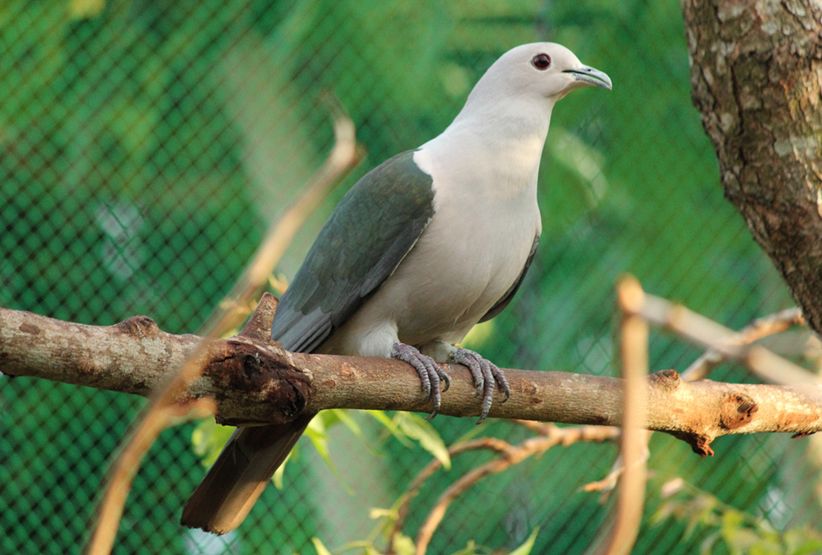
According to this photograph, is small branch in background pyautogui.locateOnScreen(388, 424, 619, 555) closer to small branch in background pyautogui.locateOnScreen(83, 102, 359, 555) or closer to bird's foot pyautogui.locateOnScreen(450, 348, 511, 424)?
bird's foot pyautogui.locateOnScreen(450, 348, 511, 424)

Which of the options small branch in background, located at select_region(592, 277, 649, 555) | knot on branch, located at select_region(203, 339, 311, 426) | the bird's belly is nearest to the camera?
small branch in background, located at select_region(592, 277, 649, 555)

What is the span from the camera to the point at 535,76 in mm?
2389

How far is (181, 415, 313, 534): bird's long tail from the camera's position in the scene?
2.04 meters

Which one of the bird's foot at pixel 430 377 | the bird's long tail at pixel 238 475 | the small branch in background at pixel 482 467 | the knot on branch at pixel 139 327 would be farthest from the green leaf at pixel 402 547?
the knot on branch at pixel 139 327

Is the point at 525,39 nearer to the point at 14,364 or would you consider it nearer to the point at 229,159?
the point at 229,159

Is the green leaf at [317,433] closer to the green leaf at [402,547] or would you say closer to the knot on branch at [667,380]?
the green leaf at [402,547]

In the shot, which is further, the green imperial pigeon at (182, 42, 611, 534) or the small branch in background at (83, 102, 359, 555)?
the green imperial pigeon at (182, 42, 611, 534)

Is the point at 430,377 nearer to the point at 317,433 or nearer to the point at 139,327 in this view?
the point at 317,433

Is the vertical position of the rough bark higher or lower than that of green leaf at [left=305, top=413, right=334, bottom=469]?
higher

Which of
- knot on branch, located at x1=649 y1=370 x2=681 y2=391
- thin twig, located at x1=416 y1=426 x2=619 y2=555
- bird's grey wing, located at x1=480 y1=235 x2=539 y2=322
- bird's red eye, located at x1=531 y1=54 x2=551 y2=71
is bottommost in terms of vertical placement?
thin twig, located at x1=416 y1=426 x2=619 y2=555

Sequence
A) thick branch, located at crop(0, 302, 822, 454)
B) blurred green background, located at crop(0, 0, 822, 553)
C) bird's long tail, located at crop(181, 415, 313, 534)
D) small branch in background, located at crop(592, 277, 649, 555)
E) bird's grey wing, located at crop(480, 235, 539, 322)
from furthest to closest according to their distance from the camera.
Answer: blurred green background, located at crop(0, 0, 822, 553), bird's grey wing, located at crop(480, 235, 539, 322), bird's long tail, located at crop(181, 415, 313, 534), thick branch, located at crop(0, 302, 822, 454), small branch in background, located at crop(592, 277, 649, 555)

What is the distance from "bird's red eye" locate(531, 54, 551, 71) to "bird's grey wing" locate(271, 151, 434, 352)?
344 millimetres

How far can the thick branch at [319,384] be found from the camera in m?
1.32

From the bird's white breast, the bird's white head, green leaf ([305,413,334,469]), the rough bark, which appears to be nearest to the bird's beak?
the bird's white head
